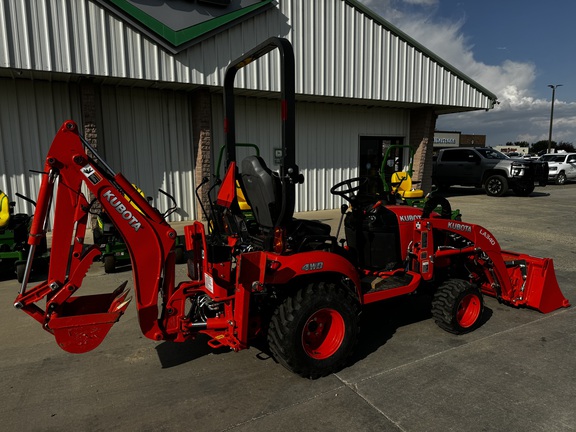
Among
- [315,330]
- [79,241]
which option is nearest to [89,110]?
[79,241]

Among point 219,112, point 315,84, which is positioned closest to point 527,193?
point 315,84

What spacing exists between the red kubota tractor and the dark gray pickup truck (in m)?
14.1

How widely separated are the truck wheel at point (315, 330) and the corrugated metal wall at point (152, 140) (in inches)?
295

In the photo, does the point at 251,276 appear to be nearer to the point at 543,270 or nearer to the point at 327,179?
the point at 543,270

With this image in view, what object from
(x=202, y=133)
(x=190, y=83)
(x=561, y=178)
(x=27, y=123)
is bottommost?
(x=561, y=178)

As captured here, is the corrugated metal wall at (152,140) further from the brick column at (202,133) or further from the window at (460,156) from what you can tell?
the window at (460,156)

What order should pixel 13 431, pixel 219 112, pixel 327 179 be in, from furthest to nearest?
pixel 327 179 < pixel 219 112 < pixel 13 431

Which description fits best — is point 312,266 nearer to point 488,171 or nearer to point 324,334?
point 324,334

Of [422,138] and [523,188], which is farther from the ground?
[422,138]

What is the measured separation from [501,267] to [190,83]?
284 inches

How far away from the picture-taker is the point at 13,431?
2555 millimetres

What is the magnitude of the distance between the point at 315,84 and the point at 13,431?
9693mm

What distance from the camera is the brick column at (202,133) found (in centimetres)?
970

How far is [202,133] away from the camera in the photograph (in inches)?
385
